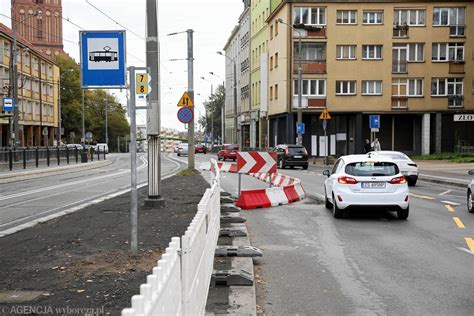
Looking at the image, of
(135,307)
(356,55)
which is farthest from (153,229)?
(356,55)

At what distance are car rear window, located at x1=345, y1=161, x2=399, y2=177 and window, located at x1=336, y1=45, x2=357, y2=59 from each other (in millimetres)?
39048

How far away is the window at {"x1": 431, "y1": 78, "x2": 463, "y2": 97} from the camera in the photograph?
50281 millimetres

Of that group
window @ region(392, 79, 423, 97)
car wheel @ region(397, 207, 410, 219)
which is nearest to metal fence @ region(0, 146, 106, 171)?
car wheel @ region(397, 207, 410, 219)

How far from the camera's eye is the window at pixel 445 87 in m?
50.3

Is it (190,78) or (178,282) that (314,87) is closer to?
(190,78)

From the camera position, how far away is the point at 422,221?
12.3m

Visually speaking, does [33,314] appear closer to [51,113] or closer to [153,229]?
[153,229]

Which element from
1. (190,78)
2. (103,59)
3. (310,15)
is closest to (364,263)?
(103,59)

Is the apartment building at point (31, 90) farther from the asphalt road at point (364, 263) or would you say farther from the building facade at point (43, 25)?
the asphalt road at point (364, 263)

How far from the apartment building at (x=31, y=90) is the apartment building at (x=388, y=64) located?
1102 inches

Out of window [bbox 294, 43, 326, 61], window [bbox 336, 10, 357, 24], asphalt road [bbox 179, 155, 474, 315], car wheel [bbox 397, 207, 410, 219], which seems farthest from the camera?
window [bbox 294, 43, 326, 61]

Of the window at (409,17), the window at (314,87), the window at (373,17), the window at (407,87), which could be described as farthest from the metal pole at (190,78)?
the window at (409,17)

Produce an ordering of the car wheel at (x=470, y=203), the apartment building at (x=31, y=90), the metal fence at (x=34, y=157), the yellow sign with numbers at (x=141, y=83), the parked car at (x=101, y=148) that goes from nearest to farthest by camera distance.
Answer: the yellow sign with numbers at (x=141, y=83) < the car wheel at (x=470, y=203) < the metal fence at (x=34, y=157) < the apartment building at (x=31, y=90) < the parked car at (x=101, y=148)

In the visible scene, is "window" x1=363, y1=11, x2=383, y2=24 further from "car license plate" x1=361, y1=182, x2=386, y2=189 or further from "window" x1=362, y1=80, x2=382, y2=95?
"car license plate" x1=361, y1=182, x2=386, y2=189
